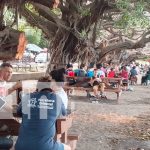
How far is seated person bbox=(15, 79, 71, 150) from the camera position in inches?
215

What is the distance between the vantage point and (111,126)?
12.0 metres

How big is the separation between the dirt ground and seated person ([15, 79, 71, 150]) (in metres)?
1.70

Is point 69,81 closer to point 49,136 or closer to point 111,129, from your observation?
point 111,129

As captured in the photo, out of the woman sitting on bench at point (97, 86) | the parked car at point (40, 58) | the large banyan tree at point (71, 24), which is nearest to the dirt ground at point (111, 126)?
the woman sitting on bench at point (97, 86)

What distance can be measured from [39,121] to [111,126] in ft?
21.8

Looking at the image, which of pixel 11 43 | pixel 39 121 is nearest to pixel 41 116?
pixel 39 121

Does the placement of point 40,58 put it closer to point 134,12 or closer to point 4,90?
point 134,12

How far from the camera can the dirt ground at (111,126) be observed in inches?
381

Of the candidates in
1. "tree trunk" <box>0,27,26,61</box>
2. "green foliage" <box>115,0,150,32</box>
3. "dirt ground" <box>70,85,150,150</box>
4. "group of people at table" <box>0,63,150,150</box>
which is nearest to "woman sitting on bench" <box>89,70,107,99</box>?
"dirt ground" <box>70,85,150,150</box>

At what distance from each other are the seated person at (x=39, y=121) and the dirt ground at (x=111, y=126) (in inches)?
66.8

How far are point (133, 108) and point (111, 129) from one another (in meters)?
5.06

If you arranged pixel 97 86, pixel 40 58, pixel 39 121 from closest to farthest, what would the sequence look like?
pixel 39 121 < pixel 97 86 < pixel 40 58

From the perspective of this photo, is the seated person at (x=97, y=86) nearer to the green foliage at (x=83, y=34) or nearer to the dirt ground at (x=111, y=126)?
the dirt ground at (x=111, y=126)

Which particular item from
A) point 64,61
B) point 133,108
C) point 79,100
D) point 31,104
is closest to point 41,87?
point 31,104
